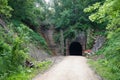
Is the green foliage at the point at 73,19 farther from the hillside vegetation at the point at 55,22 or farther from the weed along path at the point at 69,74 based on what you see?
the weed along path at the point at 69,74

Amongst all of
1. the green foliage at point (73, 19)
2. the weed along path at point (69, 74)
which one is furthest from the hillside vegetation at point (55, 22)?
the weed along path at point (69, 74)

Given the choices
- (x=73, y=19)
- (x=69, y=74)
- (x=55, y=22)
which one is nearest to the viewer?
(x=69, y=74)

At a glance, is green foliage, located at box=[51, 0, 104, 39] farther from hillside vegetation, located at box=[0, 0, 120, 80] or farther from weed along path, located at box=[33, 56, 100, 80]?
weed along path, located at box=[33, 56, 100, 80]

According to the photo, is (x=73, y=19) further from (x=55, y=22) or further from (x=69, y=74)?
(x=69, y=74)

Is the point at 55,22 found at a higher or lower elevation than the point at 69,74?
higher

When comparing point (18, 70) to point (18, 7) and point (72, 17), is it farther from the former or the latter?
point (72, 17)

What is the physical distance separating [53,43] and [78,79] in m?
21.3

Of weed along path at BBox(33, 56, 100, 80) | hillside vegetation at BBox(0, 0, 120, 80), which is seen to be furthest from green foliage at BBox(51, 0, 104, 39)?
weed along path at BBox(33, 56, 100, 80)

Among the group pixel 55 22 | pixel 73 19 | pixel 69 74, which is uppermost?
pixel 73 19

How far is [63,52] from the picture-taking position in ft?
104

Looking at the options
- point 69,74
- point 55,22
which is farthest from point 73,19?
point 69,74

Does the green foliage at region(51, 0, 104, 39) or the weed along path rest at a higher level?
the green foliage at region(51, 0, 104, 39)

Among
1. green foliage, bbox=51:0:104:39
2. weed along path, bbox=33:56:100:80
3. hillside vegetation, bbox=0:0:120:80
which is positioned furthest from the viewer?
green foliage, bbox=51:0:104:39

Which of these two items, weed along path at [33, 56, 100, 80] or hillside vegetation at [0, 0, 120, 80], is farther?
hillside vegetation at [0, 0, 120, 80]
